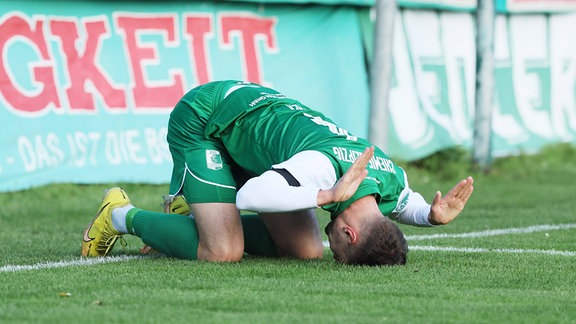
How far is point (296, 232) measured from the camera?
668 centimetres

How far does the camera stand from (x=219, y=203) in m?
6.48

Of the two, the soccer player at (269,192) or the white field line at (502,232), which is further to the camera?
the white field line at (502,232)

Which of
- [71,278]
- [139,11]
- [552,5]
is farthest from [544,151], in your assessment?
[71,278]

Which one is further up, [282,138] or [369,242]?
[282,138]

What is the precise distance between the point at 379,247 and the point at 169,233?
4.11 ft

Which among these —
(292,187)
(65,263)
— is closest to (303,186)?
(292,187)

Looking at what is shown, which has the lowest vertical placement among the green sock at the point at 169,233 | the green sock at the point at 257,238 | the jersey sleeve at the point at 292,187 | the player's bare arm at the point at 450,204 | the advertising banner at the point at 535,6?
the advertising banner at the point at 535,6

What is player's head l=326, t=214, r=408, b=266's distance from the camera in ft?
19.6

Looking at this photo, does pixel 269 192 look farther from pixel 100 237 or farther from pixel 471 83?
pixel 471 83

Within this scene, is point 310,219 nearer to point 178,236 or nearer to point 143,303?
point 178,236

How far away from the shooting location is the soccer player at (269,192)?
19.2ft

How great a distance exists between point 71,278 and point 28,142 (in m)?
5.00

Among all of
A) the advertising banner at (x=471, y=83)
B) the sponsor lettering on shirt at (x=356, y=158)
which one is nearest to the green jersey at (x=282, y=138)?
the sponsor lettering on shirt at (x=356, y=158)

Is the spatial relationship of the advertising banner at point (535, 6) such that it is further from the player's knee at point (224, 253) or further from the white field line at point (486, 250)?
the player's knee at point (224, 253)
